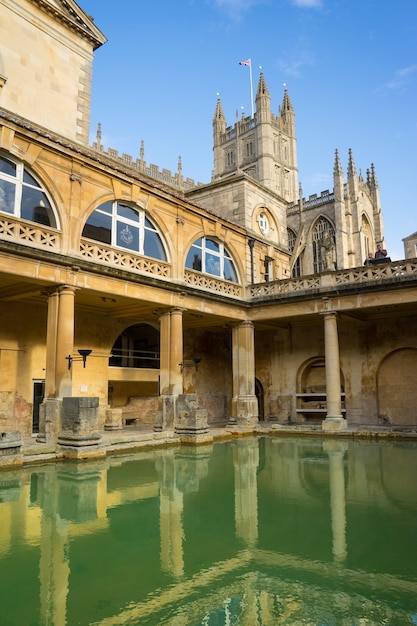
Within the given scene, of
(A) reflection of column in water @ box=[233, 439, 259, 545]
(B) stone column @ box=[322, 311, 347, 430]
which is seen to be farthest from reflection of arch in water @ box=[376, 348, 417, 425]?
(A) reflection of column in water @ box=[233, 439, 259, 545]

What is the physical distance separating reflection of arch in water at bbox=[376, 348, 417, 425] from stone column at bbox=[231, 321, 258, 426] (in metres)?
5.51

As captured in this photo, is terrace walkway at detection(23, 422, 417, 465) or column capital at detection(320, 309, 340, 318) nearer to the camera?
terrace walkway at detection(23, 422, 417, 465)

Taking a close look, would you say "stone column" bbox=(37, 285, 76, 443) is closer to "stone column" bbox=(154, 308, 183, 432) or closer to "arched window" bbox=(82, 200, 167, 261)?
"arched window" bbox=(82, 200, 167, 261)

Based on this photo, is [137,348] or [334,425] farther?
[137,348]

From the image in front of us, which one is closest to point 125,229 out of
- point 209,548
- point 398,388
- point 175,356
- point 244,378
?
point 175,356

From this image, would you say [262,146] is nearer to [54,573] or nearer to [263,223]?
[263,223]

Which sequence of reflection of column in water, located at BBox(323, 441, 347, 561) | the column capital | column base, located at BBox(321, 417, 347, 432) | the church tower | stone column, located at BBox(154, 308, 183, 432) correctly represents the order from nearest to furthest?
reflection of column in water, located at BBox(323, 441, 347, 561) → stone column, located at BBox(154, 308, 183, 432) → column base, located at BBox(321, 417, 347, 432) → the column capital → the church tower

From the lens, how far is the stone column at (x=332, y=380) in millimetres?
17500

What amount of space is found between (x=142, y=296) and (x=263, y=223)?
443 inches

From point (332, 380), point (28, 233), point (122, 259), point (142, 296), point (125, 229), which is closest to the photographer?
point (28, 233)

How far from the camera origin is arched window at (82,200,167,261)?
1490 centimetres

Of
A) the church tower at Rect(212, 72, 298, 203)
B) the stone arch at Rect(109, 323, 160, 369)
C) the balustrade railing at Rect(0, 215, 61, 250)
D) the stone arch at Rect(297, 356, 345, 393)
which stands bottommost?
the stone arch at Rect(297, 356, 345, 393)

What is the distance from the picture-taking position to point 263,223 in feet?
81.5

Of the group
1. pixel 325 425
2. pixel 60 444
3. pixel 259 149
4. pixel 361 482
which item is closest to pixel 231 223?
pixel 325 425
